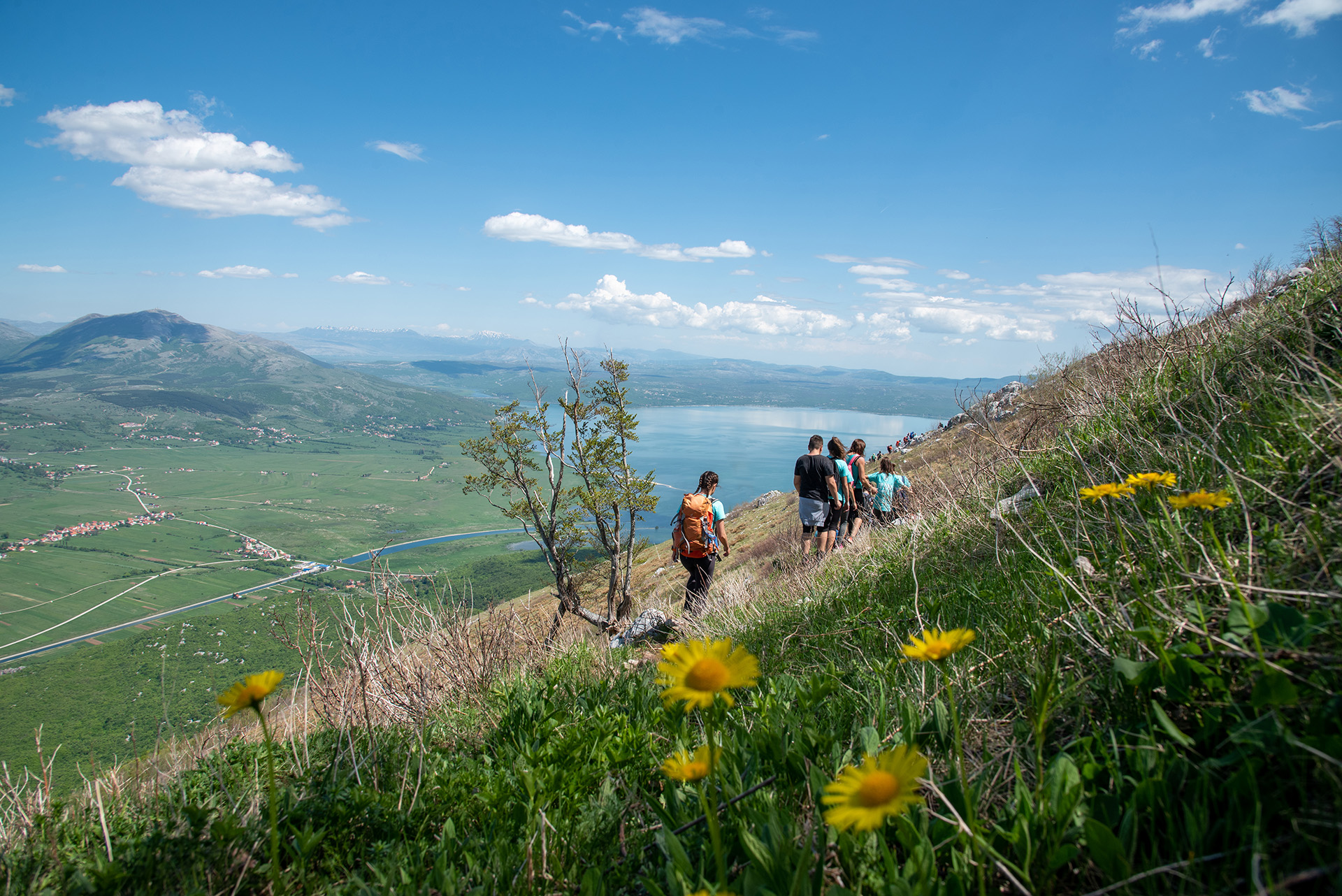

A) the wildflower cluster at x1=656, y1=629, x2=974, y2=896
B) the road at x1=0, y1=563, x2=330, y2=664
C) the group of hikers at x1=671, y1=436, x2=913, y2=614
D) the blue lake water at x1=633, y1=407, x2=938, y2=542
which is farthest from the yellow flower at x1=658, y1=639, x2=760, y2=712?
the road at x1=0, y1=563, x2=330, y2=664

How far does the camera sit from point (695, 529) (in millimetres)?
7602

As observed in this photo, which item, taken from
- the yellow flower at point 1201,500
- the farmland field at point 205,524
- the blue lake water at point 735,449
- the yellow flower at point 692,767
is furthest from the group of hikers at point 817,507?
the blue lake water at point 735,449

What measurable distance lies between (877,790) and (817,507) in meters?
7.53

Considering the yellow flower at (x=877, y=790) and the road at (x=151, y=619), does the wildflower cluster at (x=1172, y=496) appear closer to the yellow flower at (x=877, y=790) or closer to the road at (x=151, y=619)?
the yellow flower at (x=877, y=790)

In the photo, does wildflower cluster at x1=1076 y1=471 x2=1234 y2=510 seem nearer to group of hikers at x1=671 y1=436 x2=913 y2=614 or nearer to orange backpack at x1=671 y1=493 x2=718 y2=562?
group of hikers at x1=671 y1=436 x2=913 y2=614

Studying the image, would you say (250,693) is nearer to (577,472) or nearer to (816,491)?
(816,491)

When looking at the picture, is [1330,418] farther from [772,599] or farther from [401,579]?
[401,579]

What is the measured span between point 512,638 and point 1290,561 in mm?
3999

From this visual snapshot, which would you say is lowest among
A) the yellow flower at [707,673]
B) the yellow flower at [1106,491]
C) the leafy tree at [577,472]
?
the leafy tree at [577,472]

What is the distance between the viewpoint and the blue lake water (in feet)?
311

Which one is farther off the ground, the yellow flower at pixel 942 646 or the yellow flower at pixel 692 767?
the yellow flower at pixel 942 646

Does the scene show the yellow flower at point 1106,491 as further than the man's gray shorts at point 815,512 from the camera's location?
No

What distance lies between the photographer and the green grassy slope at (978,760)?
3.84 ft

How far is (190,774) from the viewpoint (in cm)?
239
